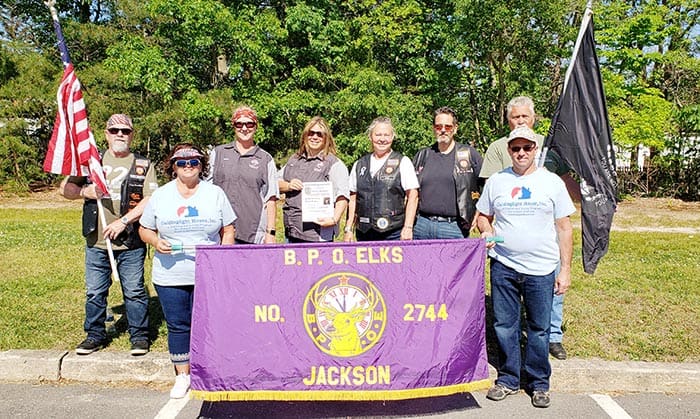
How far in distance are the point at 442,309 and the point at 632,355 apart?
2.14 m

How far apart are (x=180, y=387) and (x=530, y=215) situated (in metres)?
2.91

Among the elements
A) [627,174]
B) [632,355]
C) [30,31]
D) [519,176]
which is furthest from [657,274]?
[30,31]

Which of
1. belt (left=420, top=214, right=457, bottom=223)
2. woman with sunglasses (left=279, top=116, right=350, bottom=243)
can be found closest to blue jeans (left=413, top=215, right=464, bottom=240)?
belt (left=420, top=214, right=457, bottom=223)

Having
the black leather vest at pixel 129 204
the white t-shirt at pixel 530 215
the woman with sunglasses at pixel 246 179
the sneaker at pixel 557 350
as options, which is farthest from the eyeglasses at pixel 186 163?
the sneaker at pixel 557 350

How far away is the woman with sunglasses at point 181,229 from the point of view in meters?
4.03

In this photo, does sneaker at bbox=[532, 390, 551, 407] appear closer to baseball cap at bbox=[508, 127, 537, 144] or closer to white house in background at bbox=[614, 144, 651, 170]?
baseball cap at bbox=[508, 127, 537, 144]

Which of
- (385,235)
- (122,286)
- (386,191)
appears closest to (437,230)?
(385,235)

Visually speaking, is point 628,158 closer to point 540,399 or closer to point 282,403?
point 540,399

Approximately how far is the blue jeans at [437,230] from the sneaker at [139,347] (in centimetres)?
256

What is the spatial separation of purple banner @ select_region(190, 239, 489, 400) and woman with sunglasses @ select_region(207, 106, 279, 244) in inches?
38.5

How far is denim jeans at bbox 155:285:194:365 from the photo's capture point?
4.16 meters

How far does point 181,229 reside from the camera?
4039 mm

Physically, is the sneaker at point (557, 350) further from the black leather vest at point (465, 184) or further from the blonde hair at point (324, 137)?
the blonde hair at point (324, 137)

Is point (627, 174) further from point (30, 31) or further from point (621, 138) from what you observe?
point (30, 31)
